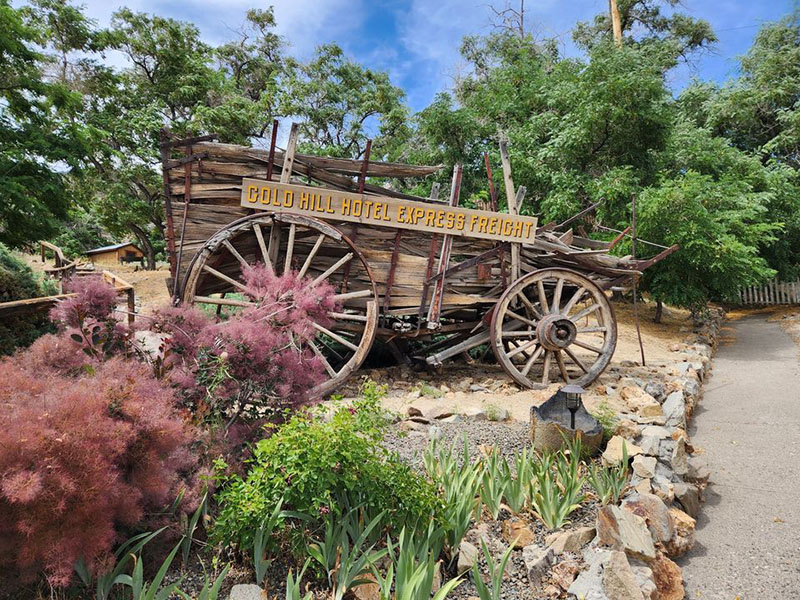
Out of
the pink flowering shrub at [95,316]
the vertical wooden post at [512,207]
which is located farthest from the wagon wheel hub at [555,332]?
the pink flowering shrub at [95,316]

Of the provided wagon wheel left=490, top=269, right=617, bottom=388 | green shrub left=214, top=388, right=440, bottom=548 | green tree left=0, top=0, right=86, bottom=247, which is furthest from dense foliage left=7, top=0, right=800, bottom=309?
green shrub left=214, top=388, right=440, bottom=548

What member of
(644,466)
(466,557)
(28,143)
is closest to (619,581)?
(466,557)

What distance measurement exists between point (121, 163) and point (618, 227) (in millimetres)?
13438

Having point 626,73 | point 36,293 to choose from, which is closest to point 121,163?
point 36,293

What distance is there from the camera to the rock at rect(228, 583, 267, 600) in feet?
6.23

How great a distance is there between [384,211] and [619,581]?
385 cm

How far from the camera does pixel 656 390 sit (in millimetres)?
5715

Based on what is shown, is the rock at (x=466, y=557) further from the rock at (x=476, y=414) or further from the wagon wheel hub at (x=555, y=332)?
the wagon wheel hub at (x=555, y=332)

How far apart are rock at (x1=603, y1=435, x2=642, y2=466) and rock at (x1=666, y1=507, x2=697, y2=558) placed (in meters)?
0.48

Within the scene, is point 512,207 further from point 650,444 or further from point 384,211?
point 650,444

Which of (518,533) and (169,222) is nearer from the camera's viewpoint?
(518,533)

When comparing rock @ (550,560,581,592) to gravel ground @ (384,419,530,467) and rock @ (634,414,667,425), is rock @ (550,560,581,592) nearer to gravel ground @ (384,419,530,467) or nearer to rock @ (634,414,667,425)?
gravel ground @ (384,419,530,467)

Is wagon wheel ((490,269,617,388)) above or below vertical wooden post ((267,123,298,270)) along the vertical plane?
below

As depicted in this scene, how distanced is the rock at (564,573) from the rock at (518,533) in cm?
22
